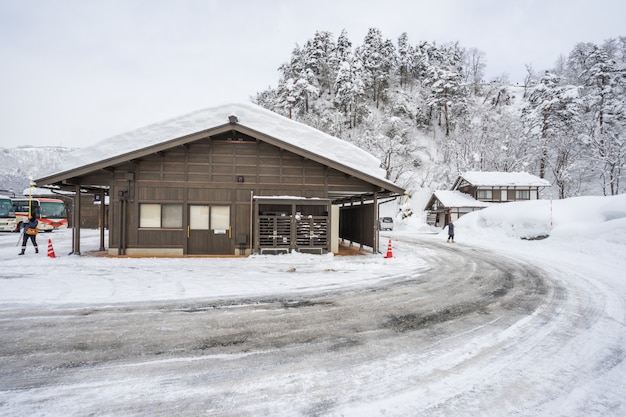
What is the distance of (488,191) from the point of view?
38.9 meters

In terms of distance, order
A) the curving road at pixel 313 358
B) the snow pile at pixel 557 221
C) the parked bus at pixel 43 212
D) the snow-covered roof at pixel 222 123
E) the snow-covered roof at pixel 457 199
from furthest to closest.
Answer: the snow-covered roof at pixel 457 199, the parked bus at pixel 43 212, the snow-covered roof at pixel 222 123, the snow pile at pixel 557 221, the curving road at pixel 313 358

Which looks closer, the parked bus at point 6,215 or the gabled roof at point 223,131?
the gabled roof at point 223,131

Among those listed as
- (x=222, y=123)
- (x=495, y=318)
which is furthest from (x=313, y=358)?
(x=222, y=123)

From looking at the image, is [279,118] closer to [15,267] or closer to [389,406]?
[15,267]

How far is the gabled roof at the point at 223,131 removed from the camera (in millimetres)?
12797

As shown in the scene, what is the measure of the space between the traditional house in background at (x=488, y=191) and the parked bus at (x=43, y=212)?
41977 mm

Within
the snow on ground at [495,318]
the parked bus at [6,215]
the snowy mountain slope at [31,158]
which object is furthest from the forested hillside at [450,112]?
the snowy mountain slope at [31,158]

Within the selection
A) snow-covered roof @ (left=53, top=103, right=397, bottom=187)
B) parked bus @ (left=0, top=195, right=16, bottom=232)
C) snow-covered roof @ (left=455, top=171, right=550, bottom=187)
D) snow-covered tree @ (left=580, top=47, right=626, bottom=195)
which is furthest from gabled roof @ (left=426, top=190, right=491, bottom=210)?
parked bus @ (left=0, top=195, right=16, bottom=232)

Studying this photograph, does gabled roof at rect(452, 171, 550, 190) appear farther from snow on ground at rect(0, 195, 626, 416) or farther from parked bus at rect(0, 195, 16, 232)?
parked bus at rect(0, 195, 16, 232)

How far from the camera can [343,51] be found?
64.8 m

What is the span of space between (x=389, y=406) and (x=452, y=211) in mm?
39926

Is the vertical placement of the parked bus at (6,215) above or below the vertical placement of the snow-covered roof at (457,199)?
below

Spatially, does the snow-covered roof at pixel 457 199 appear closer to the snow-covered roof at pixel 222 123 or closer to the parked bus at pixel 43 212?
the snow-covered roof at pixel 222 123

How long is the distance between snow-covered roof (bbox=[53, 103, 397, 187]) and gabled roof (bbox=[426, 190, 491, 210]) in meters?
22.8
